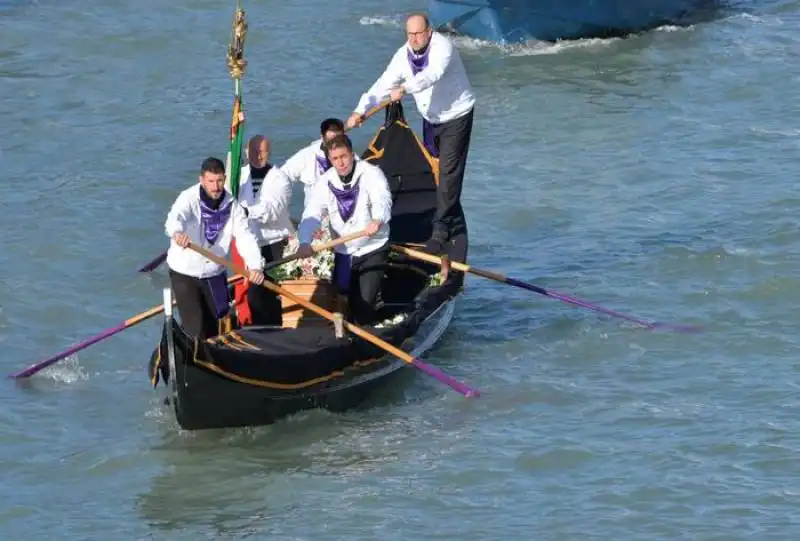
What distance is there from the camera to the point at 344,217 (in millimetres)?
11539

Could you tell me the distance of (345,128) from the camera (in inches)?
468

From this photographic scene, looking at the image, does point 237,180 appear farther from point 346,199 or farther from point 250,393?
point 250,393

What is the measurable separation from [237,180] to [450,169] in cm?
179

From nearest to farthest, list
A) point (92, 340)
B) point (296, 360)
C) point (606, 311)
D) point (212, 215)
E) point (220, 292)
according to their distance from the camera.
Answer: point (212, 215) < point (296, 360) < point (220, 292) < point (92, 340) < point (606, 311)

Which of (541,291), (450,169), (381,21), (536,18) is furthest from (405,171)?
(381,21)

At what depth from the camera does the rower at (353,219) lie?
11.3 metres

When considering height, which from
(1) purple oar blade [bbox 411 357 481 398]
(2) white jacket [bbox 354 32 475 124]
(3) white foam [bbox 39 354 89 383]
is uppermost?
(2) white jacket [bbox 354 32 475 124]

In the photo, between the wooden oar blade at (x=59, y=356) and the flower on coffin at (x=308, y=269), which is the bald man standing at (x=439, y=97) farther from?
the wooden oar blade at (x=59, y=356)

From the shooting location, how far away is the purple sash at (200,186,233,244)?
34.8 ft

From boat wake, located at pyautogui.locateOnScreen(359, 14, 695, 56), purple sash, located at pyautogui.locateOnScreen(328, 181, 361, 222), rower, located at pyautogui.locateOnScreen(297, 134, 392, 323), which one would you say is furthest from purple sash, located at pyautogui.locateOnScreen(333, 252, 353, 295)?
boat wake, located at pyautogui.locateOnScreen(359, 14, 695, 56)

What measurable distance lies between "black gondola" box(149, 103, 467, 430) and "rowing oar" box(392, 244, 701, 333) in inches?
5.7

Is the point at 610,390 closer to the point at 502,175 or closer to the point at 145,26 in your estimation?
the point at 502,175

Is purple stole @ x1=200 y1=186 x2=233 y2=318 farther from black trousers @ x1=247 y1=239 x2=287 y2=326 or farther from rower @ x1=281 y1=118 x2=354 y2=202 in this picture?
rower @ x1=281 y1=118 x2=354 y2=202

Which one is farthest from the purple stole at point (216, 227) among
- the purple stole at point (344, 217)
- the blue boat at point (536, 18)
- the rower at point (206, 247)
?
the blue boat at point (536, 18)
